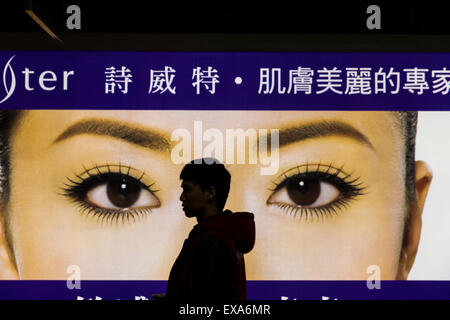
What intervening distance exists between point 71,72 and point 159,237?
146cm

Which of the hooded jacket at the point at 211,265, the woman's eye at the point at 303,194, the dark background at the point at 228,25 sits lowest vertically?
the hooded jacket at the point at 211,265

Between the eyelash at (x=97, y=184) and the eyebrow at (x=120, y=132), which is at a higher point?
the eyebrow at (x=120, y=132)

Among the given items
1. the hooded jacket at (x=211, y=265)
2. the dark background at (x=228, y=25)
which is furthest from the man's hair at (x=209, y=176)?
the dark background at (x=228, y=25)

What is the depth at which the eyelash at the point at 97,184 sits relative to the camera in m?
5.24

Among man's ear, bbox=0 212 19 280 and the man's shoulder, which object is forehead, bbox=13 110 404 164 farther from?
the man's shoulder

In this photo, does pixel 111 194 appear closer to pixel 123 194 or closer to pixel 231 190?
pixel 123 194

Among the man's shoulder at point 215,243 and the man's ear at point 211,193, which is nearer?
the man's shoulder at point 215,243

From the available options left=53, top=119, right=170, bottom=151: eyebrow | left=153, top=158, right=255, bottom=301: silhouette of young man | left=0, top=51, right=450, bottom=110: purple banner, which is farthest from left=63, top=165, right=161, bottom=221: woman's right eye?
left=153, top=158, right=255, bottom=301: silhouette of young man

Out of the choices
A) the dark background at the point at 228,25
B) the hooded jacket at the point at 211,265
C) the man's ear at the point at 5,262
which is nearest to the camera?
the hooded jacket at the point at 211,265

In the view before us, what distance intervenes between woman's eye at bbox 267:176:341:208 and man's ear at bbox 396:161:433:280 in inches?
25.3

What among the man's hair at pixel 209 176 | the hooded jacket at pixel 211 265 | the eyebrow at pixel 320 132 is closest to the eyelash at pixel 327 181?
the eyebrow at pixel 320 132

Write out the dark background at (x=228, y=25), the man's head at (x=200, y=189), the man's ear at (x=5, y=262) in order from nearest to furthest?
the man's head at (x=200, y=189)
the man's ear at (x=5, y=262)
the dark background at (x=228, y=25)

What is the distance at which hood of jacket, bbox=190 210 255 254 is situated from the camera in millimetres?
2701

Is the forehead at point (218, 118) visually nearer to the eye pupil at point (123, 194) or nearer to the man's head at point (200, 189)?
the eye pupil at point (123, 194)
